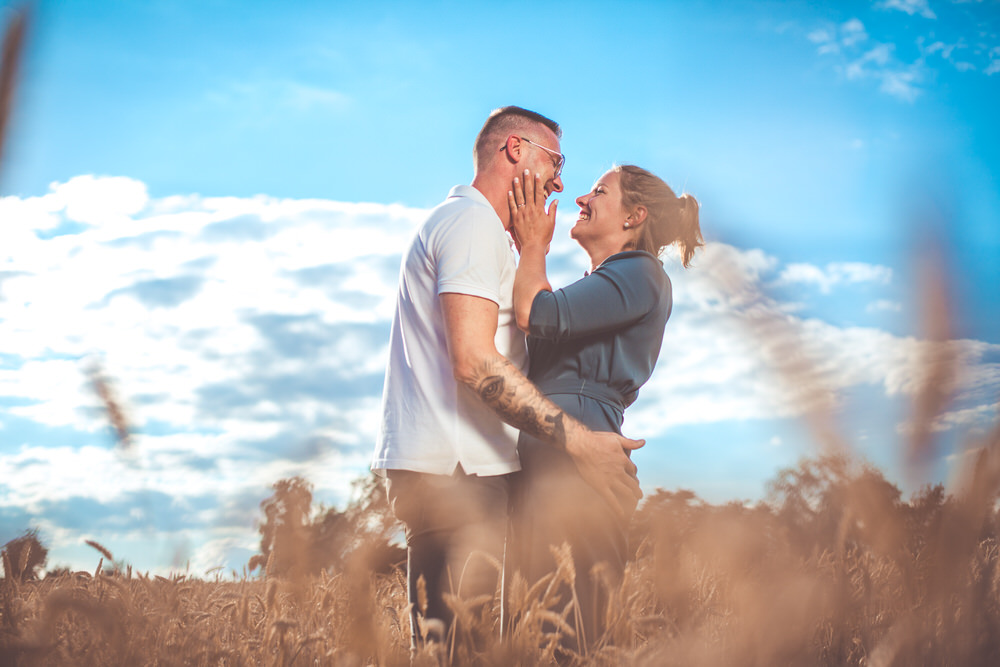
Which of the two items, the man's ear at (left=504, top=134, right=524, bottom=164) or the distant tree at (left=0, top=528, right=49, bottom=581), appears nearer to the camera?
the distant tree at (left=0, top=528, right=49, bottom=581)

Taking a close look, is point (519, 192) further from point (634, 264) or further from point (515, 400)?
point (515, 400)

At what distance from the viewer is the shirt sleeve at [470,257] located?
2.98m

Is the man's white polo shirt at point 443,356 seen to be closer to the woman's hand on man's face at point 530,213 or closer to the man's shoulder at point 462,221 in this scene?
the man's shoulder at point 462,221

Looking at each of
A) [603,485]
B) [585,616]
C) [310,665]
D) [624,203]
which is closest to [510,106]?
[624,203]

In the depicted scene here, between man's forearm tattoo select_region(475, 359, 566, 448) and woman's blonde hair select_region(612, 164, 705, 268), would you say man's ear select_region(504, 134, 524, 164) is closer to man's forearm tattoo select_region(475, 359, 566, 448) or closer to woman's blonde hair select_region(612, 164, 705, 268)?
woman's blonde hair select_region(612, 164, 705, 268)

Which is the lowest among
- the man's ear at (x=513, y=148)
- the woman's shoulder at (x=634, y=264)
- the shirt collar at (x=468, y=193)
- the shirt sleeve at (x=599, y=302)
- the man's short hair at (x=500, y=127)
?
the shirt sleeve at (x=599, y=302)

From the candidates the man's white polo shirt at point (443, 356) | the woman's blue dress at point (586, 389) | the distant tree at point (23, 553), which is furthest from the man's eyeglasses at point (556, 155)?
the distant tree at point (23, 553)

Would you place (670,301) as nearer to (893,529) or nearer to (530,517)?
(530,517)

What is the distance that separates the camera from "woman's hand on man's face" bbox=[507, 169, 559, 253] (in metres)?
3.45

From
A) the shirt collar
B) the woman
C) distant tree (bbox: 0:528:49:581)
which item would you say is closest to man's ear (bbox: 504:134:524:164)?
the woman

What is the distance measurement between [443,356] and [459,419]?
0.29m

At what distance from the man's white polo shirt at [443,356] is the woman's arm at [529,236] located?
9cm

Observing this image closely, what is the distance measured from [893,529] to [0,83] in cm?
176

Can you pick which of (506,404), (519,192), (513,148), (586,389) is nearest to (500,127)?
(513,148)
